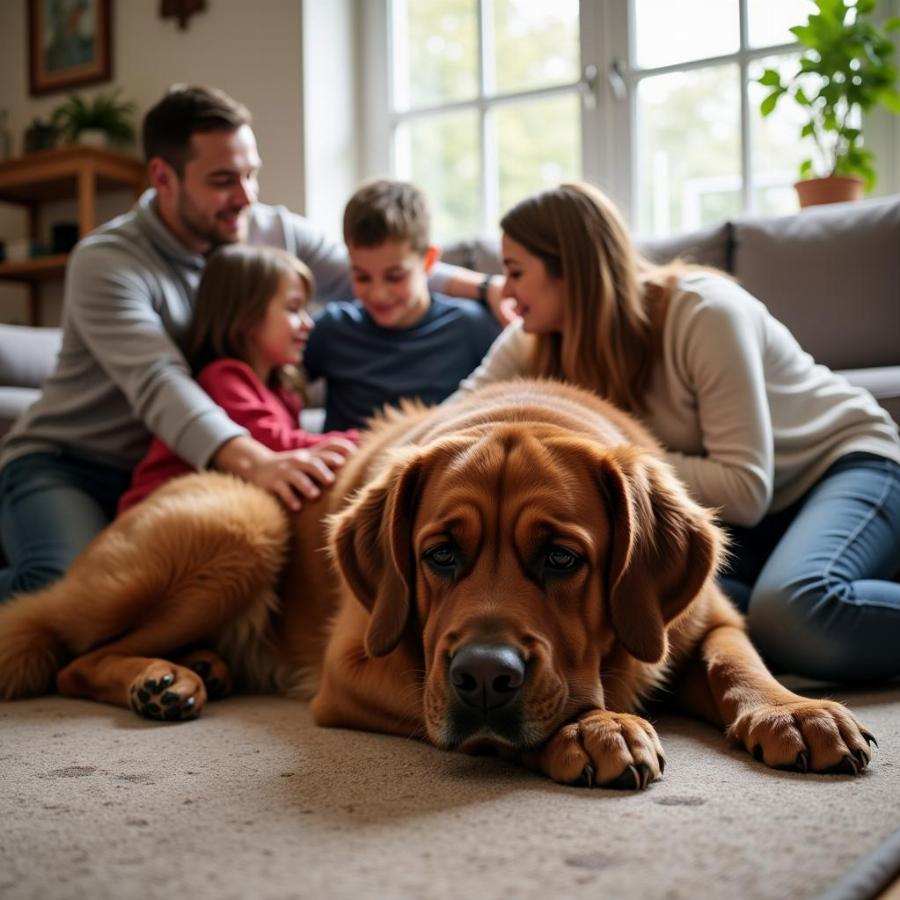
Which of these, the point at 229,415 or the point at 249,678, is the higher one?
the point at 229,415

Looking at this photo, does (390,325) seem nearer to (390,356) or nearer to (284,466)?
(390,356)

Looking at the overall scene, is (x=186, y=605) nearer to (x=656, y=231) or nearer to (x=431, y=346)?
(x=431, y=346)

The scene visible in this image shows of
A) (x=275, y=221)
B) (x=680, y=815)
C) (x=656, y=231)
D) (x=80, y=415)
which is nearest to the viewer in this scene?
(x=680, y=815)

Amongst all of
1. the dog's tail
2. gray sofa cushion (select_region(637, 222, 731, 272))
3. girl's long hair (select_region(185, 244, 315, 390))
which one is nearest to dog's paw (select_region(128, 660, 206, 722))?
the dog's tail

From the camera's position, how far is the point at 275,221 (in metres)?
3.74

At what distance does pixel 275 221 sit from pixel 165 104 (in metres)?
0.58

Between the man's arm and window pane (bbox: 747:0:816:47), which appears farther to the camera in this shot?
window pane (bbox: 747:0:816:47)

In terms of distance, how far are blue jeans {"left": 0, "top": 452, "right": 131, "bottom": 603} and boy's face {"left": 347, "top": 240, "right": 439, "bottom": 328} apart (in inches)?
37.6

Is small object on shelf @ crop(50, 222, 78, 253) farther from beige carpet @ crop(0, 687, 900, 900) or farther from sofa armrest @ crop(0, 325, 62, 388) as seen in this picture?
beige carpet @ crop(0, 687, 900, 900)

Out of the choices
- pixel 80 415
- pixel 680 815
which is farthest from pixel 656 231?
pixel 680 815

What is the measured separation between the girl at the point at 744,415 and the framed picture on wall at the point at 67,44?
404 centimetres

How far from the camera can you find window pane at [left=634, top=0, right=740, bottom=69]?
452 cm

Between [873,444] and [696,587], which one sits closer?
[696,587]

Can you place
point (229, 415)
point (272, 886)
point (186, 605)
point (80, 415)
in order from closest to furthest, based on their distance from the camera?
point (272, 886)
point (186, 605)
point (229, 415)
point (80, 415)
